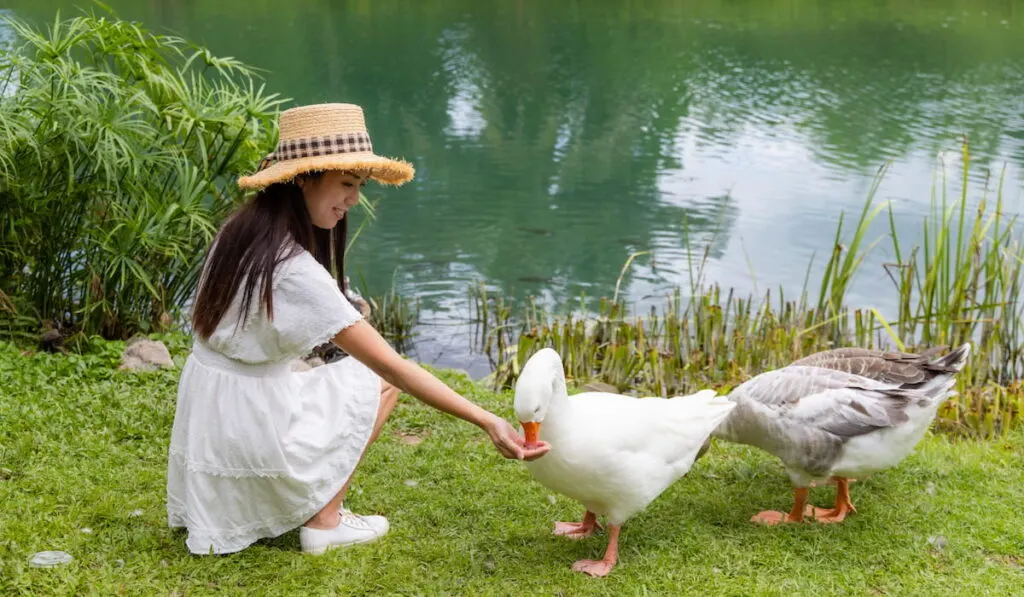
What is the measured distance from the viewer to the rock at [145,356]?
5.48 meters

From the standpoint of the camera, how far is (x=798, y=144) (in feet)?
49.1

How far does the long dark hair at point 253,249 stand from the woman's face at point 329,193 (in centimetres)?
3

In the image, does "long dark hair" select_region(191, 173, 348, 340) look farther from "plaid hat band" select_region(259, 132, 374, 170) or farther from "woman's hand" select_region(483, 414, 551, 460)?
"woman's hand" select_region(483, 414, 551, 460)

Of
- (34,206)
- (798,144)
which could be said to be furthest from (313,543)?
(798,144)

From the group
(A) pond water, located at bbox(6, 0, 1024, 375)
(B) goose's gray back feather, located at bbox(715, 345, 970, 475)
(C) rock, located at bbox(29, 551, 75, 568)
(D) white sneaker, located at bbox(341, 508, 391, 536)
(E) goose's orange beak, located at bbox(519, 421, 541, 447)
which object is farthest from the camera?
(A) pond water, located at bbox(6, 0, 1024, 375)

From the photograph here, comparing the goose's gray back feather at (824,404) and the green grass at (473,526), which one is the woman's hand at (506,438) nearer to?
the green grass at (473,526)

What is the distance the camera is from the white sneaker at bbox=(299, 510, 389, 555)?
3.63m

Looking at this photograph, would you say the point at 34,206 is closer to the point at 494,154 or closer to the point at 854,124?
the point at 494,154

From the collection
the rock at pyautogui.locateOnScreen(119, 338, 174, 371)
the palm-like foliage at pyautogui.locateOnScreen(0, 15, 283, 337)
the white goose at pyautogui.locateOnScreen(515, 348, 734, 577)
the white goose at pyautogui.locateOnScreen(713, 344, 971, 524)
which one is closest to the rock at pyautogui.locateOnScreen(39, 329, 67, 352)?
the palm-like foliage at pyautogui.locateOnScreen(0, 15, 283, 337)

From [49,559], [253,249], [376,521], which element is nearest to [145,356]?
[49,559]

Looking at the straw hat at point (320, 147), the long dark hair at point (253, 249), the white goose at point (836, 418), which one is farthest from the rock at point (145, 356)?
the white goose at point (836, 418)

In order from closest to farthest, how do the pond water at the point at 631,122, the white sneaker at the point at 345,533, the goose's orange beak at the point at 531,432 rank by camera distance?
the goose's orange beak at the point at 531,432, the white sneaker at the point at 345,533, the pond water at the point at 631,122

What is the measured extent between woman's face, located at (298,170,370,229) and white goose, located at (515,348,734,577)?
2.82 ft

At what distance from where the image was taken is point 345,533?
146 inches
